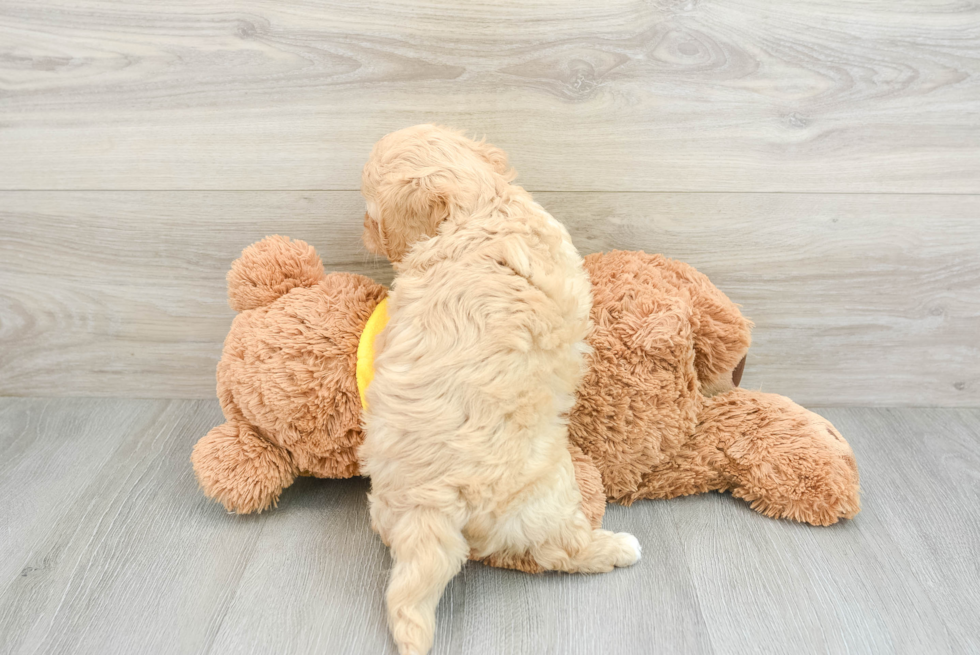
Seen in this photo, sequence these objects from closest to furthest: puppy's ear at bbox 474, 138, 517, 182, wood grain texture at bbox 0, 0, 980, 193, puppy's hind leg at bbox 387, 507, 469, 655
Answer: puppy's hind leg at bbox 387, 507, 469, 655 → puppy's ear at bbox 474, 138, 517, 182 → wood grain texture at bbox 0, 0, 980, 193

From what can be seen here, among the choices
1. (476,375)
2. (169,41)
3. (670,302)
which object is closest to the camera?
(476,375)

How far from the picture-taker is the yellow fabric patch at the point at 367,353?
0.77m

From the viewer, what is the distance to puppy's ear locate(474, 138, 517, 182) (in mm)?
732

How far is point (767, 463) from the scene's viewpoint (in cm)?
84

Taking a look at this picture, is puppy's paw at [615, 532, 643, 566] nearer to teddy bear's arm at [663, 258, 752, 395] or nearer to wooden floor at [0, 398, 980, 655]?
wooden floor at [0, 398, 980, 655]

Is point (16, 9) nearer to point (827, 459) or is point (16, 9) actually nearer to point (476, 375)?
point (476, 375)

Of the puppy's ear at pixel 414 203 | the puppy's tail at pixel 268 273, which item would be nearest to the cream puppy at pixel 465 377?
the puppy's ear at pixel 414 203

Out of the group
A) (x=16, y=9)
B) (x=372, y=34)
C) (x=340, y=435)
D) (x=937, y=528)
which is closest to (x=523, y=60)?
(x=372, y=34)

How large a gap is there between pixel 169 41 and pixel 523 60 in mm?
459

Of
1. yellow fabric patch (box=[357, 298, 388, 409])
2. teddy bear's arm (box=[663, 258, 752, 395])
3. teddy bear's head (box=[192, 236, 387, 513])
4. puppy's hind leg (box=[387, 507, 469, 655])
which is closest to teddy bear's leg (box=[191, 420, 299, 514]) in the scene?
teddy bear's head (box=[192, 236, 387, 513])

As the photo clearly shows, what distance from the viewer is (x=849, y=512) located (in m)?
0.83

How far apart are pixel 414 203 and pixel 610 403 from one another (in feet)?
1.06

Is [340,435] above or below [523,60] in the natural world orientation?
below

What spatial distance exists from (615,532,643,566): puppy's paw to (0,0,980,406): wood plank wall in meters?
0.40
